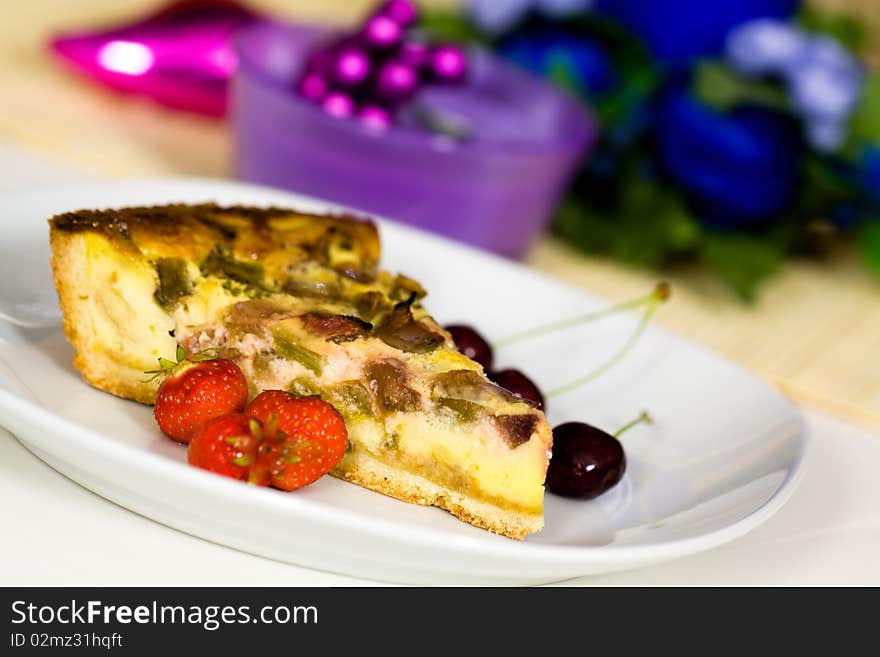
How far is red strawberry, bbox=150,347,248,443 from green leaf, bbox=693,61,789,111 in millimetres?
1506

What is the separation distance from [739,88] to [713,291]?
0.46 meters

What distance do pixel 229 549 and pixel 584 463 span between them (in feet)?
1.60

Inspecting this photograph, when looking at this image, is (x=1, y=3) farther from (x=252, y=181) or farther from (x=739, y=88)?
(x=739, y=88)

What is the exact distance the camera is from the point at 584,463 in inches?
65.0

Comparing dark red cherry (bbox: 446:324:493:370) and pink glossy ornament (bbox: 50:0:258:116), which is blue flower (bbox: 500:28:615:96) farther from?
dark red cherry (bbox: 446:324:493:370)

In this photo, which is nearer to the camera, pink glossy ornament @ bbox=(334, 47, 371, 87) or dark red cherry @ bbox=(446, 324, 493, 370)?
dark red cherry @ bbox=(446, 324, 493, 370)

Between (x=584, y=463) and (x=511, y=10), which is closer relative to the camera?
(x=584, y=463)

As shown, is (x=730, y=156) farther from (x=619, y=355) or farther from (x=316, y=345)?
(x=316, y=345)

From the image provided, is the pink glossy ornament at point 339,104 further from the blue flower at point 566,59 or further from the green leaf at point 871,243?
the green leaf at point 871,243

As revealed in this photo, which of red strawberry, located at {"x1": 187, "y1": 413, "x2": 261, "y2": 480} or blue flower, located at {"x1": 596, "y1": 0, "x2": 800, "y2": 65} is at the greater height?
blue flower, located at {"x1": 596, "y1": 0, "x2": 800, "y2": 65}

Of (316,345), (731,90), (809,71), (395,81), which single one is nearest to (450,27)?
(395,81)

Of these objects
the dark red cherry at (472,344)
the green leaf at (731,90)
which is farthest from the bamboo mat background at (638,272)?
the dark red cherry at (472,344)

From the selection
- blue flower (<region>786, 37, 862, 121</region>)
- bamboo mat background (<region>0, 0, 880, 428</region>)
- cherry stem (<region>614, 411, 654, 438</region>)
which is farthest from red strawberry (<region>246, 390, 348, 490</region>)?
blue flower (<region>786, 37, 862, 121</region>)

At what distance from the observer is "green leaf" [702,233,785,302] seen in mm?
2715
